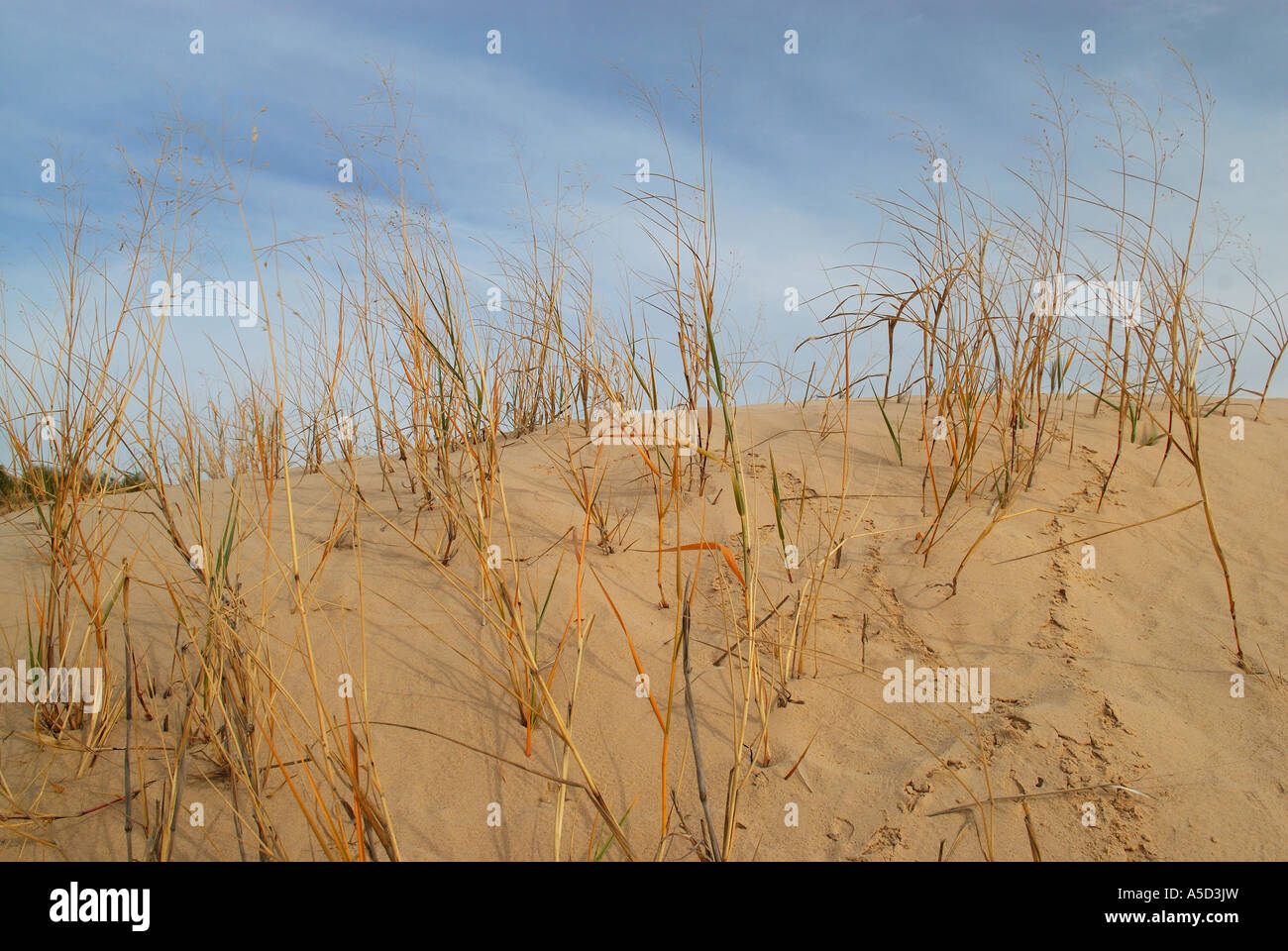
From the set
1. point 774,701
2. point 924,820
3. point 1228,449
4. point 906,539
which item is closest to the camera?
point 924,820

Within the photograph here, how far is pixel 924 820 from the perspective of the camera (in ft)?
4.93

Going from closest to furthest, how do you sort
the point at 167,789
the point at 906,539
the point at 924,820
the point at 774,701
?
the point at 924,820 < the point at 167,789 < the point at 774,701 < the point at 906,539

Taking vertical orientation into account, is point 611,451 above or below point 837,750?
above

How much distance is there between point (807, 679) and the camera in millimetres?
1889

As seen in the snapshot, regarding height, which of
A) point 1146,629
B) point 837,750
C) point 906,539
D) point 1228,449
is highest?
point 1228,449

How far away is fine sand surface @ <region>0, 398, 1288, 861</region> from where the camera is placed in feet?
5.02

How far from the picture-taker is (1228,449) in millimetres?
2902

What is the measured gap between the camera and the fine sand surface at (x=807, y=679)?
5.02ft

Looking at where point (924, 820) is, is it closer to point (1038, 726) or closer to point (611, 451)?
point (1038, 726)
